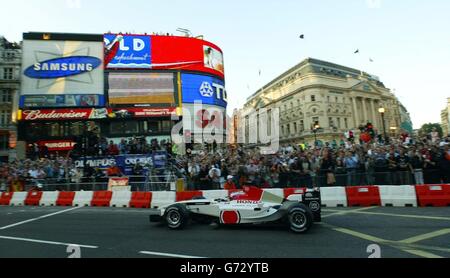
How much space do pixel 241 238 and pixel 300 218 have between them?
1.45 meters

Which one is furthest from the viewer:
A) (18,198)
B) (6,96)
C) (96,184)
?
(6,96)

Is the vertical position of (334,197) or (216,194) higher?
(216,194)

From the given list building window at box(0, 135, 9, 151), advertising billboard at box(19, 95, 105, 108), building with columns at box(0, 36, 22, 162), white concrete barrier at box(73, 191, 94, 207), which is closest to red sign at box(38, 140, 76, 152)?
advertising billboard at box(19, 95, 105, 108)

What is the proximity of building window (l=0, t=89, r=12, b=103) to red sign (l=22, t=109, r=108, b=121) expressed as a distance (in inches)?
611

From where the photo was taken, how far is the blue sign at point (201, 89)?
43.1 m

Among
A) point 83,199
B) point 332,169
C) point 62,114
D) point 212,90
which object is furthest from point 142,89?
point 332,169

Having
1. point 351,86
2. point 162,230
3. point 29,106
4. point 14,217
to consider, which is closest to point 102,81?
point 29,106

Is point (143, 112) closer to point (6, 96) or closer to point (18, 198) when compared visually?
point (18, 198)

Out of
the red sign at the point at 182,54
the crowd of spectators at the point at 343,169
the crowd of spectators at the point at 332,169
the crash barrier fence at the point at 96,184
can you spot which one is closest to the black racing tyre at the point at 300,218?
the crowd of spectators at the point at 332,169

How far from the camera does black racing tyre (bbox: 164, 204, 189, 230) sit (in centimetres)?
780

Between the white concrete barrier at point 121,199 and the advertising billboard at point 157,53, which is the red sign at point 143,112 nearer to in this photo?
the advertising billboard at point 157,53

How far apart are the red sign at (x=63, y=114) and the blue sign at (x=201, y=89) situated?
11282 mm

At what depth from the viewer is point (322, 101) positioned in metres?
80.4

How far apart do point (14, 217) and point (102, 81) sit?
104ft
